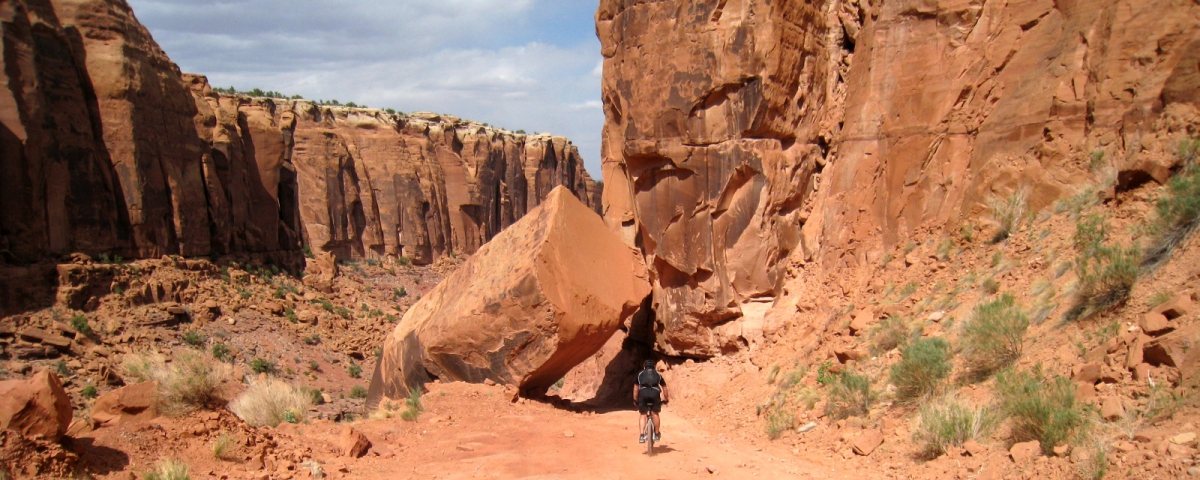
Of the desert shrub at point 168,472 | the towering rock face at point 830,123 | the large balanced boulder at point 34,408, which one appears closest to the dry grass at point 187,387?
the desert shrub at point 168,472

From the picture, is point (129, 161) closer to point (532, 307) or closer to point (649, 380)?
point (532, 307)

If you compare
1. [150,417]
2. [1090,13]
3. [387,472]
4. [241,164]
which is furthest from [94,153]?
[1090,13]

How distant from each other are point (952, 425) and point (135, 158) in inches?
779

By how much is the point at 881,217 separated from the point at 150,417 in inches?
398

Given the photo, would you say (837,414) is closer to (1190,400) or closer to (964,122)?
(1190,400)

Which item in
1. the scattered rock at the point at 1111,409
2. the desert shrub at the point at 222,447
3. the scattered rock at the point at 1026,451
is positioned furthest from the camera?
the desert shrub at the point at 222,447

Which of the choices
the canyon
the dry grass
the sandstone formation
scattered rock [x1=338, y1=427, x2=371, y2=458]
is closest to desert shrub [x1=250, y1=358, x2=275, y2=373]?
the canyon

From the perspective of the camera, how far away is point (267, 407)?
35.3 ft

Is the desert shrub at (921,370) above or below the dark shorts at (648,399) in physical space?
above

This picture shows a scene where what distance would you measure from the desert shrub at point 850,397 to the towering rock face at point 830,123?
3.25 m

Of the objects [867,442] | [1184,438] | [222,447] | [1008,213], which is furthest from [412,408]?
[1184,438]

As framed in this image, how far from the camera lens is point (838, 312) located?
11.8m

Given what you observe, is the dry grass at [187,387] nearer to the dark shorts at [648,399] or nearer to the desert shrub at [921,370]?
the dark shorts at [648,399]

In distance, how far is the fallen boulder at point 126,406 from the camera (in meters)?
7.70
